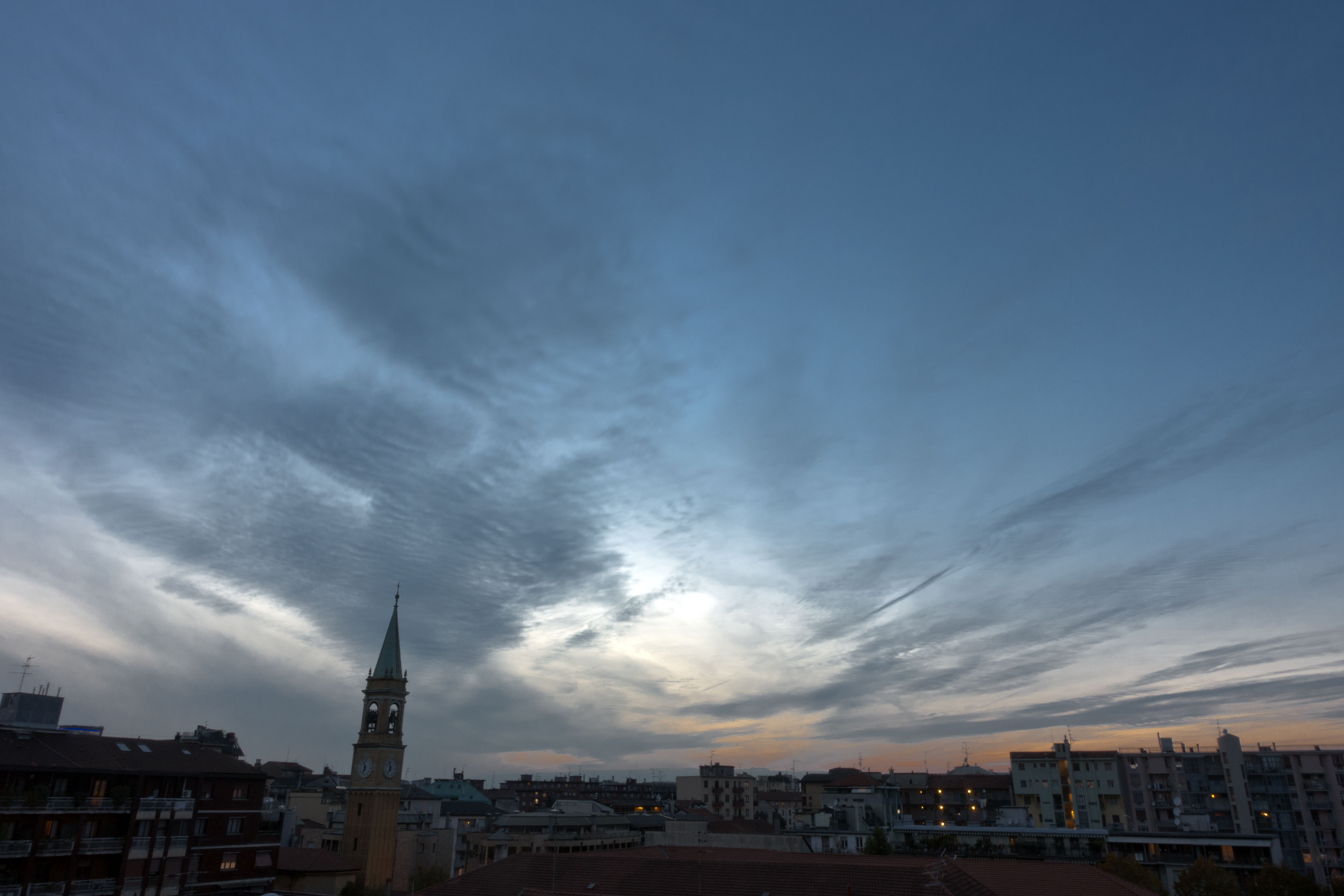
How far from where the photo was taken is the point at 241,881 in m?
57.2

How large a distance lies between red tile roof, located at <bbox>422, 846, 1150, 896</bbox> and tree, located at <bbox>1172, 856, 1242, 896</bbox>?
28314 mm

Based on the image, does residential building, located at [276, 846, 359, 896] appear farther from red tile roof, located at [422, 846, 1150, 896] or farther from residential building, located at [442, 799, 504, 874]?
red tile roof, located at [422, 846, 1150, 896]

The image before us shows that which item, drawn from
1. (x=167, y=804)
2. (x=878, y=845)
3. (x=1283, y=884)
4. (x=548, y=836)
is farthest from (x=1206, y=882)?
(x=167, y=804)

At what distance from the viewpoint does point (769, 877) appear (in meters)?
39.8

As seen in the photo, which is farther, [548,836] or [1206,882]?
[548,836]

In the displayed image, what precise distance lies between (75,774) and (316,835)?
139 ft

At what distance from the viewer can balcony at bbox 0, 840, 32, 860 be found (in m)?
44.0

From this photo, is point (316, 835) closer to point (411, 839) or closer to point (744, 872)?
point (411, 839)

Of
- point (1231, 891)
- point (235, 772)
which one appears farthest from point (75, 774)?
point (1231, 891)

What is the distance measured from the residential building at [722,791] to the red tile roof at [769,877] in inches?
3982

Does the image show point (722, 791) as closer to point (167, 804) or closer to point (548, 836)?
point (548, 836)

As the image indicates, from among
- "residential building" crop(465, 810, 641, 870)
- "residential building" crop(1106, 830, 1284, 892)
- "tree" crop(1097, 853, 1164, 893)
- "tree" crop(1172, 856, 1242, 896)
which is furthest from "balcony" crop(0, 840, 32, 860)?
"residential building" crop(1106, 830, 1284, 892)

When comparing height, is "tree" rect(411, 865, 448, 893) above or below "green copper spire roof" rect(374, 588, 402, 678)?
below

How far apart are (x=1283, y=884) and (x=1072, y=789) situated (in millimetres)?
39088
